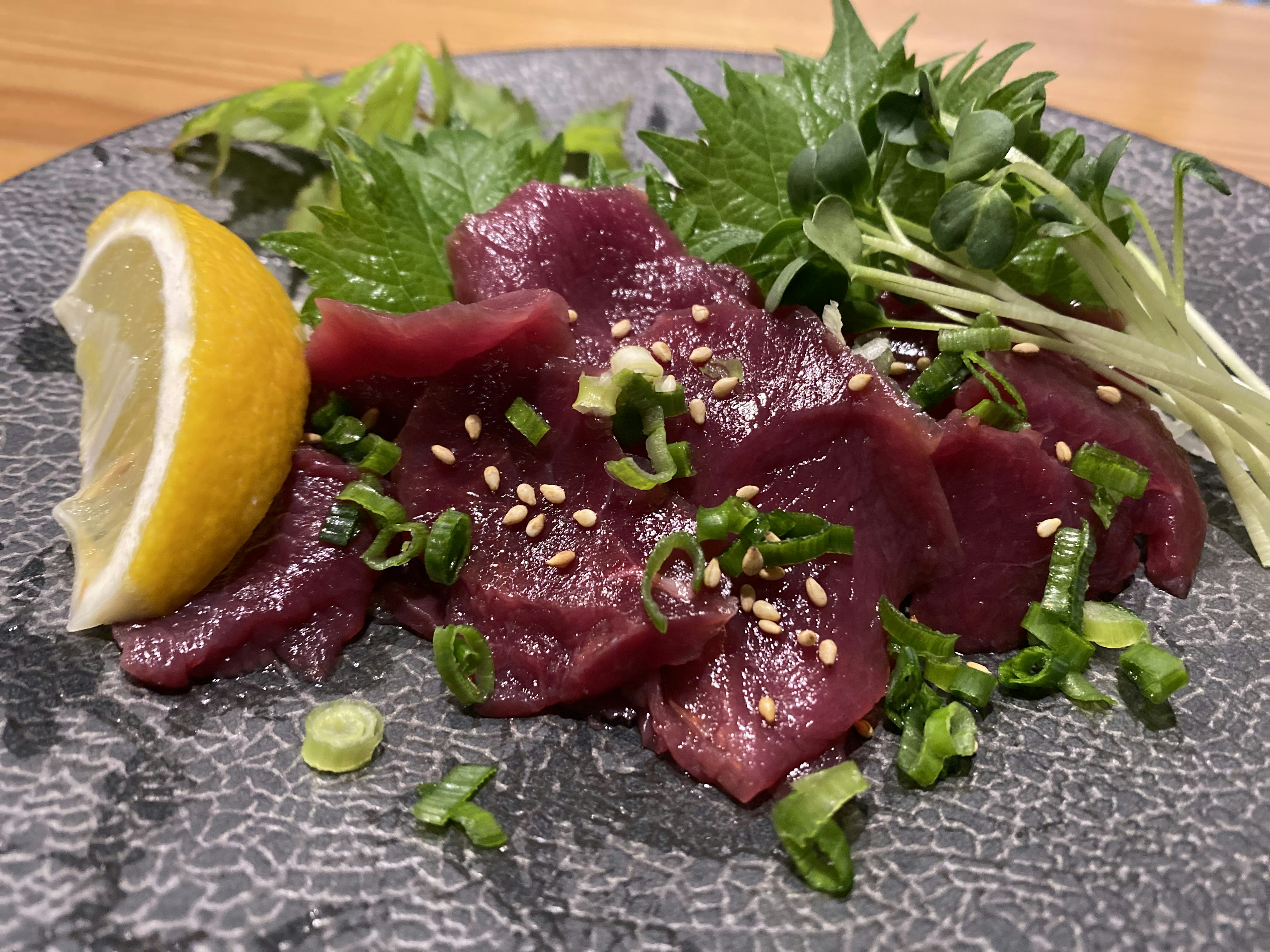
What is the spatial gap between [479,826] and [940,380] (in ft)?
4.75

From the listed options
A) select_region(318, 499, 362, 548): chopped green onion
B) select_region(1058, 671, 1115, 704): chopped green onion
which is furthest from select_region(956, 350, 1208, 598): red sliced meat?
select_region(318, 499, 362, 548): chopped green onion

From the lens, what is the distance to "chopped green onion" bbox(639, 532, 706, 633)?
68.9 inches

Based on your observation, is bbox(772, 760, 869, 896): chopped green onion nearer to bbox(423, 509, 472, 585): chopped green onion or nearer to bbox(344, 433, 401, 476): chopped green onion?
bbox(423, 509, 472, 585): chopped green onion

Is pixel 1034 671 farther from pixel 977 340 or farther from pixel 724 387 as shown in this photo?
pixel 724 387

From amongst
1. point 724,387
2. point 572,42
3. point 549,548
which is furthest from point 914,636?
point 572,42

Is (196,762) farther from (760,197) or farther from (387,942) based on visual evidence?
(760,197)

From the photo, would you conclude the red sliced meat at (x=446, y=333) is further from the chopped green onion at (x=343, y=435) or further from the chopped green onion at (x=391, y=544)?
the chopped green onion at (x=391, y=544)

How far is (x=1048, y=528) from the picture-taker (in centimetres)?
207

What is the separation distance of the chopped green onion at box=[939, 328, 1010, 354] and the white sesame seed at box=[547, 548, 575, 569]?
1.03 m

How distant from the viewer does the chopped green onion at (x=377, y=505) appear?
6.79 ft

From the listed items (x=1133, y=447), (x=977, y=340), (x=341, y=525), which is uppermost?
(x=977, y=340)

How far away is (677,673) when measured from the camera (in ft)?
6.19

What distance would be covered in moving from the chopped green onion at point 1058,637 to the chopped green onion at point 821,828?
58cm

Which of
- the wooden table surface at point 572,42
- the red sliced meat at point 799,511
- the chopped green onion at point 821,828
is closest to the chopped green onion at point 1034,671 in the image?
the red sliced meat at point 799,511
